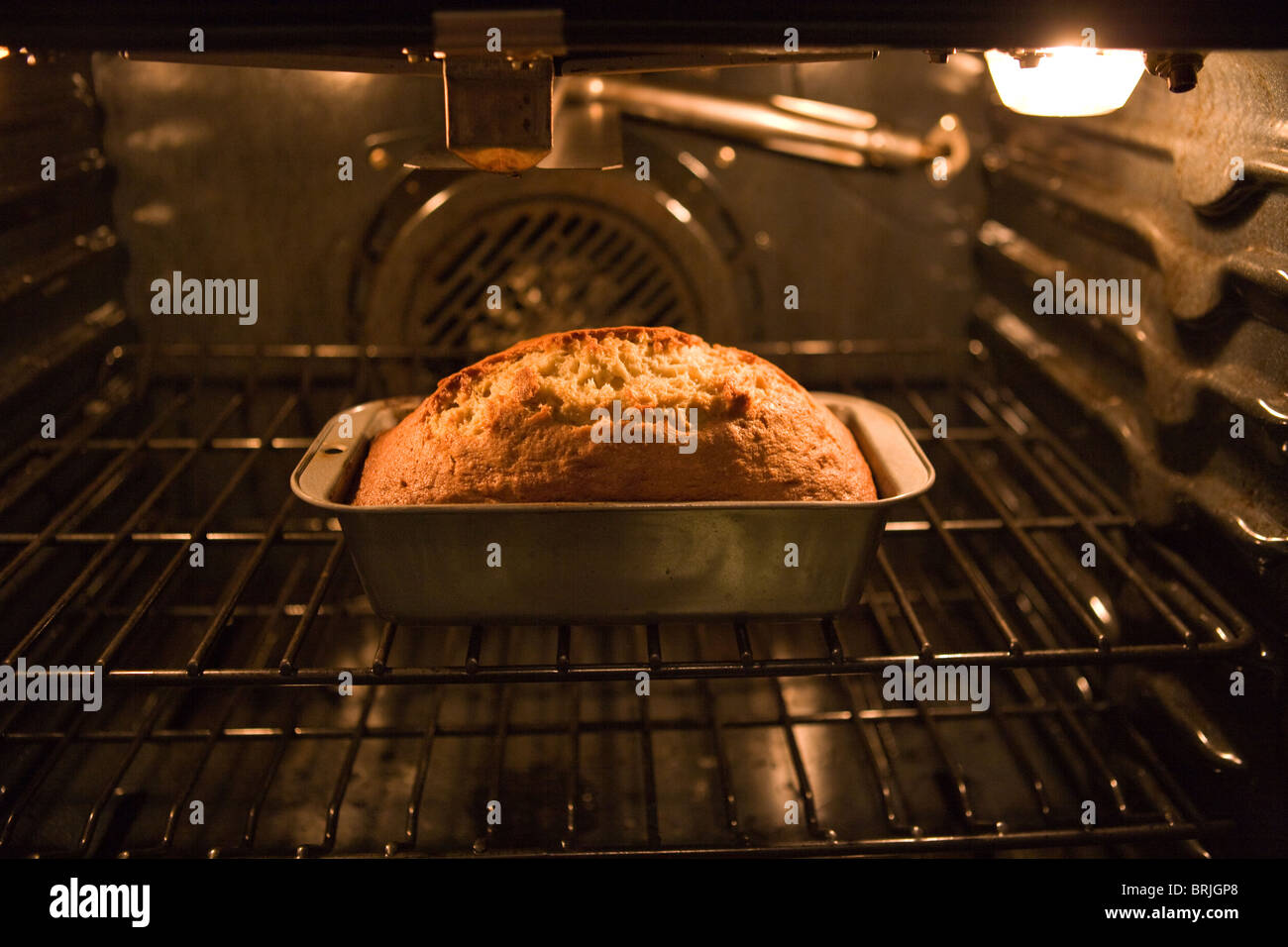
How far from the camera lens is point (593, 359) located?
118cm

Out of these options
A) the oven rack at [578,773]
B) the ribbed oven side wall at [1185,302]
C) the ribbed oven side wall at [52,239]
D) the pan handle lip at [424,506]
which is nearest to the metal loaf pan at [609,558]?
the pan handle lip at [424,506]

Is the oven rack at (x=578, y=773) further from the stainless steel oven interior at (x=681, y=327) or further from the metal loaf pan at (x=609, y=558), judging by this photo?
the metal loaf pan at (x=609, y=558)

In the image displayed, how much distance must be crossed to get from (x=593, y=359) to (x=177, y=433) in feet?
3.43

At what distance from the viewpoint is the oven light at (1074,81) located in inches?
41.3

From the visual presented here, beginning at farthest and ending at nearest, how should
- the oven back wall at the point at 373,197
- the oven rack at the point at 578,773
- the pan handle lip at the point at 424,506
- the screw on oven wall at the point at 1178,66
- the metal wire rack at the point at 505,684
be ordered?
the oven back wall at the point at 373,197 → the oven rack at the point at 578,773 → the metal wire rack at the point at 505,684 → the pan handle lip at the point at 424,506 → the screw on oven wall at the point at 1178,66

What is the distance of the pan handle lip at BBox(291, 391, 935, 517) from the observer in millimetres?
995

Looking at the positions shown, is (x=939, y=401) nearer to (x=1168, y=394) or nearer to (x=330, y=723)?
(x=1168, y=394)

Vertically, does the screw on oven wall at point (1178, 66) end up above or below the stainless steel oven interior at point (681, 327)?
above

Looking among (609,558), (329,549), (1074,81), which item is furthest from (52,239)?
(1074,81)

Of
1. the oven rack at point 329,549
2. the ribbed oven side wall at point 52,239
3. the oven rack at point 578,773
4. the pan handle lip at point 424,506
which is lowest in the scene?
the oven rack at point 578,773

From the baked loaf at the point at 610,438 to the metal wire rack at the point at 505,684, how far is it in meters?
0.17

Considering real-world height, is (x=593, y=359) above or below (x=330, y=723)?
above
